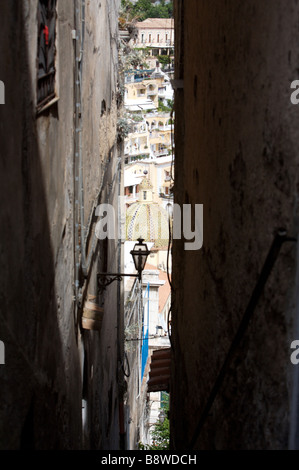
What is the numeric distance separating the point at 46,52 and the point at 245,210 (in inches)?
80.1

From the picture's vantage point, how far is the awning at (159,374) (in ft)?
28.6

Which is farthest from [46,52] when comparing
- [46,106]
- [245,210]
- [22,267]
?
[245,210]

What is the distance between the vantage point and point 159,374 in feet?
29.4

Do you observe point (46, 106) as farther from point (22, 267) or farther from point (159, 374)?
point (159, 374)

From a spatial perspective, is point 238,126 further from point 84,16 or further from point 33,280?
point 84,16

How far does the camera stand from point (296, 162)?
2.29 metres

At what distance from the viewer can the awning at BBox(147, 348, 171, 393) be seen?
872 cm

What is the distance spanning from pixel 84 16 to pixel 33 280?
137 inches

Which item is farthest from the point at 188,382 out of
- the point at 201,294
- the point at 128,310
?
the point at 128,310

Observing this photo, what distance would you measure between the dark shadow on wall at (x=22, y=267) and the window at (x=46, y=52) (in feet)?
1.33

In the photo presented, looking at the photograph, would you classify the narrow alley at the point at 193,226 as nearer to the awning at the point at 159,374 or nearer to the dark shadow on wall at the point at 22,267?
the dark shadow on wall at the point at 22,267

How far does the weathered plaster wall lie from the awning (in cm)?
400

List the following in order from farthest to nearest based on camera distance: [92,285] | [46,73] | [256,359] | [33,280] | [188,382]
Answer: [92,285], [188,382], [46,73], [33,280], [256,359]

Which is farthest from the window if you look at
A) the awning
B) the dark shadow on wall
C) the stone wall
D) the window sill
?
the awning
